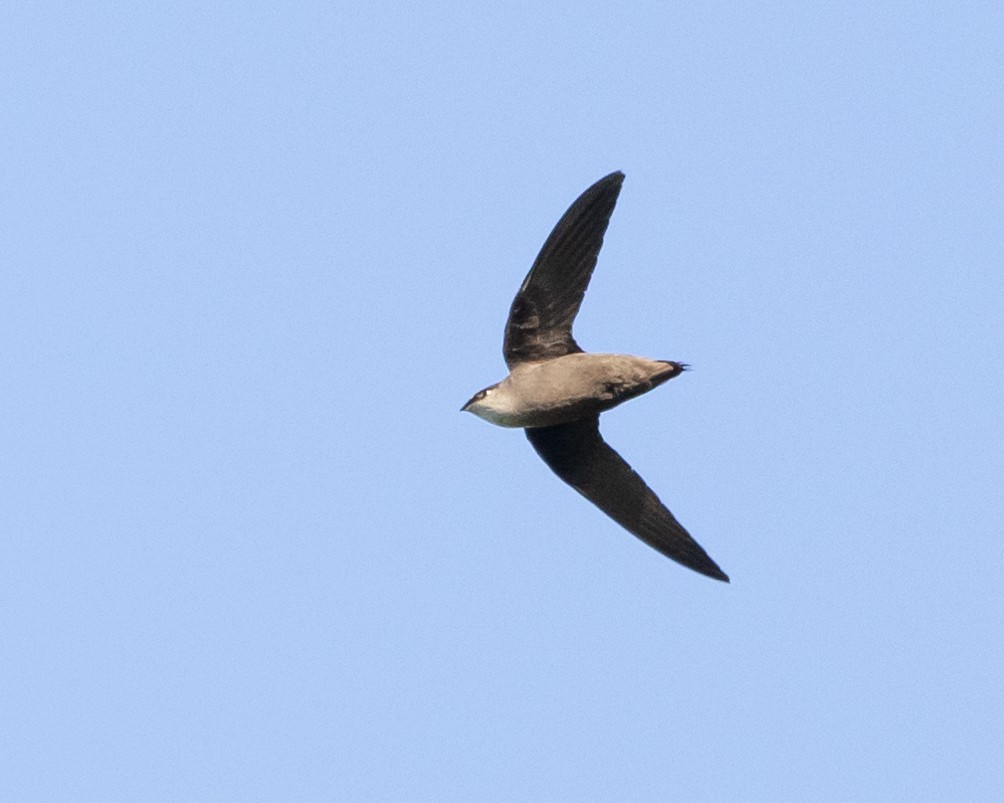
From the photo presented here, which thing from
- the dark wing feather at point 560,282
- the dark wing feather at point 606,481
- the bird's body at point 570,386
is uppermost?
the dark wing feather at point 560,282

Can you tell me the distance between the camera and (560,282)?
1856 centimetres

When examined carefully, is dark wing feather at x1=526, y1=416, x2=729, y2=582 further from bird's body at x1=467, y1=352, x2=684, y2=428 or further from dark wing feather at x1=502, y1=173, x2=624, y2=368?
dark wing feather at x1=502, y1=173, x2=624, y2=368

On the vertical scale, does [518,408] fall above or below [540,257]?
below

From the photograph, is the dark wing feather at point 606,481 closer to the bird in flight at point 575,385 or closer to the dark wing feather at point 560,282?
the bird in flight at point 575,385

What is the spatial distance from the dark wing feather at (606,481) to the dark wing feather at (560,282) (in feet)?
2.66

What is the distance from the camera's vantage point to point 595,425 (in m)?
19.0

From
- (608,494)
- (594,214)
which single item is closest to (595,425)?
(608,494)

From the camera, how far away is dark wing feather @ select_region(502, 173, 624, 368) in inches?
723

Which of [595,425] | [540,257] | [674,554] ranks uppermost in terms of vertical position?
[540,257]

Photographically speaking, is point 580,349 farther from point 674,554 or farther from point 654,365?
point 674,554

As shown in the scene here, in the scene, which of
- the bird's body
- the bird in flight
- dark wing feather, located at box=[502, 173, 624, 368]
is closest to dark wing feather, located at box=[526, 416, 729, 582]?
the bird in flight

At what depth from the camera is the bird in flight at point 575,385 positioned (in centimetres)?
1838

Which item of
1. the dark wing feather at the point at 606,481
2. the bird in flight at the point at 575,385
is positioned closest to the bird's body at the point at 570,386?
the bird in flight at the point at 575,385

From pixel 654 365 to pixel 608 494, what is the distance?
1442mm
